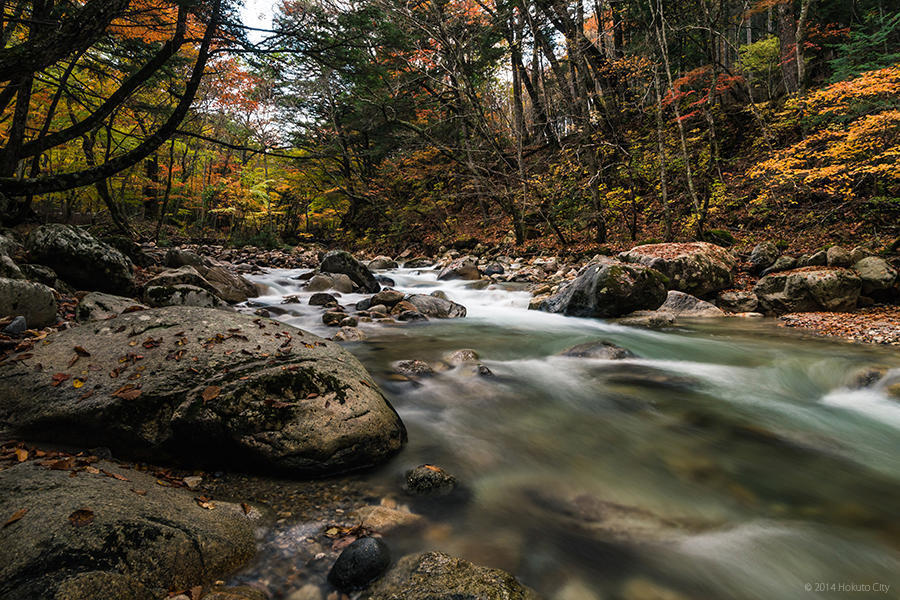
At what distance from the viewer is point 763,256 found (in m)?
9.05

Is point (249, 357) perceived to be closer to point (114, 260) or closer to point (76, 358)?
point (76, 358)

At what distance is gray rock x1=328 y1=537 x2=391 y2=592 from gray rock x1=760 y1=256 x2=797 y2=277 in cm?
1018

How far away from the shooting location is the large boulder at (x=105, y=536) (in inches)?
54.9

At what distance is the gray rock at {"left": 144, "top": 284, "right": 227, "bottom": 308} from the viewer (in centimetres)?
621

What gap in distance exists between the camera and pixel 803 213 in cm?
1016

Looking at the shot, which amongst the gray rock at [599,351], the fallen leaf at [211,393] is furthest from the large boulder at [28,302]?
the gray rock at [599,351]

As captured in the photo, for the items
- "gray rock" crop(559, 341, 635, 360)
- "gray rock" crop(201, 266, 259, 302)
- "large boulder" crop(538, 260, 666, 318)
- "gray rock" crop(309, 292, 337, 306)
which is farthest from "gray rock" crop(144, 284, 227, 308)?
"large boulder" crop(538, 260, 666, 318)

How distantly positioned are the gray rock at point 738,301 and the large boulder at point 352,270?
8.72 meters

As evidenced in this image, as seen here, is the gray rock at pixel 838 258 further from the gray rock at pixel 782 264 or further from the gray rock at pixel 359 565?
the gray rock at pixel 359 565

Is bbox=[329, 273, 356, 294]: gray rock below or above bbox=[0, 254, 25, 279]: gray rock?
below

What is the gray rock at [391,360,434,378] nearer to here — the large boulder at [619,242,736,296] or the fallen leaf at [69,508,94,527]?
the fallen leaf at [69,508,94,527]

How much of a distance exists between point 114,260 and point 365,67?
4905 millimetres

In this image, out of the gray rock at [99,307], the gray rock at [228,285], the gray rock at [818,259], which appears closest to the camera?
the gray rock at [99,307]

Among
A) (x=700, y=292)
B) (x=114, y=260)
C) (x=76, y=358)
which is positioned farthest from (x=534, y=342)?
(x=114, y=260)
